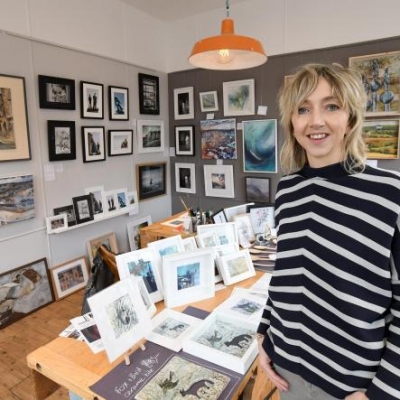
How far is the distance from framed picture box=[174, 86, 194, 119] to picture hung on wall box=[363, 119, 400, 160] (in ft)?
6.83

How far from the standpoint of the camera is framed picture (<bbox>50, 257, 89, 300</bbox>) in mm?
3146

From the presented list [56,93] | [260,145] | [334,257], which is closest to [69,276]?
[56,93]

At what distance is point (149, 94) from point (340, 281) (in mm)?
3707

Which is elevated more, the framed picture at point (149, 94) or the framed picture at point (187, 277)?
the framed picture at point (149, 94)

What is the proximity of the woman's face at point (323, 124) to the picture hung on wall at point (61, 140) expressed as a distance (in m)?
2.67

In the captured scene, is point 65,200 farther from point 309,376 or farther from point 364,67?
point 364,67

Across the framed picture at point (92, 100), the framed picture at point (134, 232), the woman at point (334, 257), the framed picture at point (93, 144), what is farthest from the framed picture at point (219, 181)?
the woman at point (334, 257)

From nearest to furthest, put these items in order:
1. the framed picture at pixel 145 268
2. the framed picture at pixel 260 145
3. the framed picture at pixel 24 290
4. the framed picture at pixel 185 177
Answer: the framed picture at pixel 145 268 → the framed picture at pixel 24 290 → the framed picture at pixel 260 145 → the framed picture at pixel 185 177

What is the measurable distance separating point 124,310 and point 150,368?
0.22 m

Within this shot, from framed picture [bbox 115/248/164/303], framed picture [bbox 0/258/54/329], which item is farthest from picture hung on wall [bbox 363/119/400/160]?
framed picture [bbox 0/258/54/329]

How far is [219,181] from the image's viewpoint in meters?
4.13

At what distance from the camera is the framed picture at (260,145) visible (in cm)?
366

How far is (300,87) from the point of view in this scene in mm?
897

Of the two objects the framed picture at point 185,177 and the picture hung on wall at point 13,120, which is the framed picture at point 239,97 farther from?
the picture hung on wall at point 13,120
